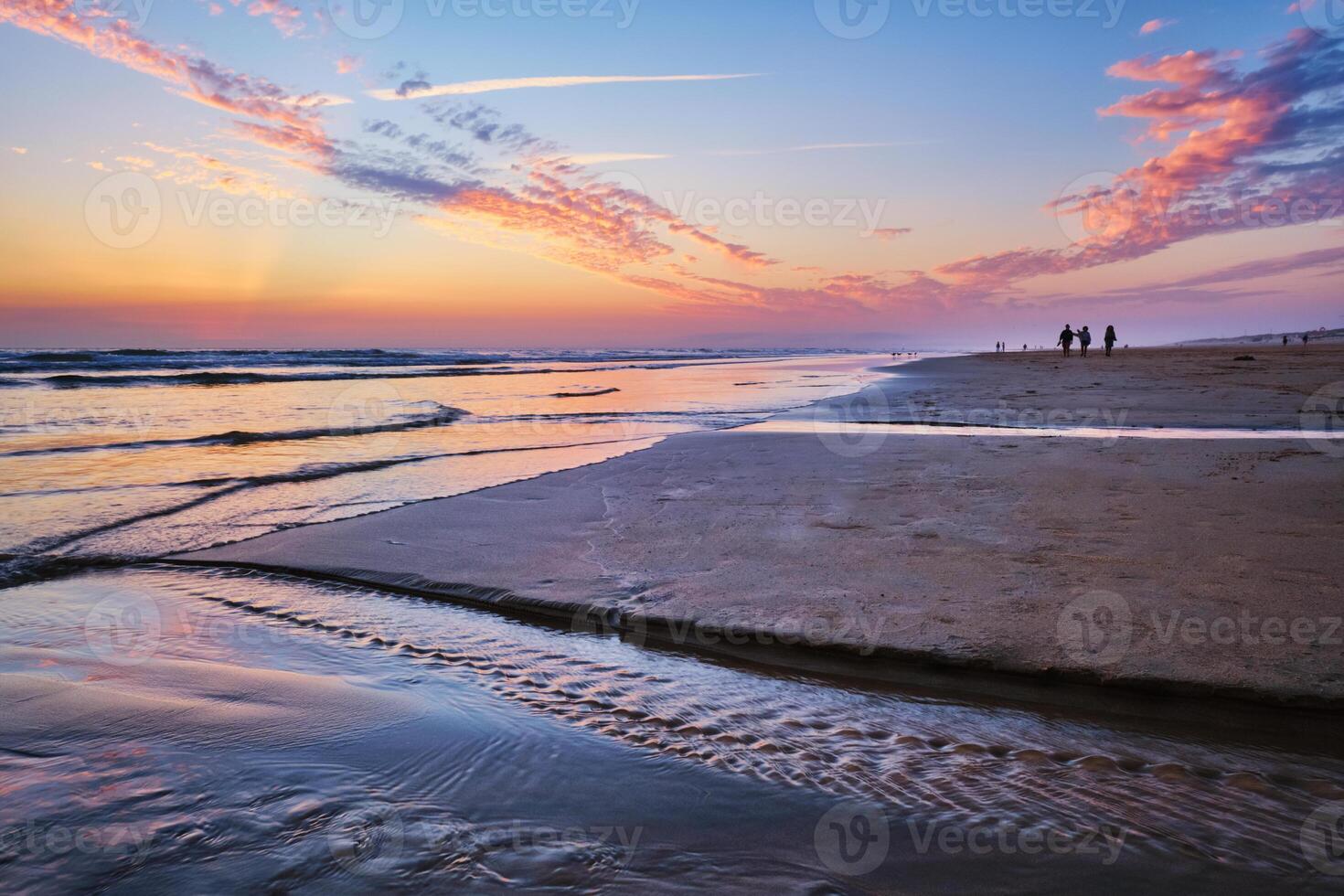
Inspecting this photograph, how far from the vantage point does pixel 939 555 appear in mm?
4480

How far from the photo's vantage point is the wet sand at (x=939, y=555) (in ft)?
10.5

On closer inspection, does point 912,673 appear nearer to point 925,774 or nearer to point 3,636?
point 925,774

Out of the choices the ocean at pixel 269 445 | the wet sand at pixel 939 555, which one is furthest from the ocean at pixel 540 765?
the ocean at pixel 269 445

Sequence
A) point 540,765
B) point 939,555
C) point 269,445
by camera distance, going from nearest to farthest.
Result: point 540,765
point 939,555
point 269,445

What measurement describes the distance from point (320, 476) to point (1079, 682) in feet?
27.8

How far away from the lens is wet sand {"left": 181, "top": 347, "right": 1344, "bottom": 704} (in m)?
3.19

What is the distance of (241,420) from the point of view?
49.3 feet

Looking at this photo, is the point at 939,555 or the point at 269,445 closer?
the point at 939,555

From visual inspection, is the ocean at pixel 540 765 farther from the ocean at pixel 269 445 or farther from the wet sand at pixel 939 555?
the ocean at pixel 269 445

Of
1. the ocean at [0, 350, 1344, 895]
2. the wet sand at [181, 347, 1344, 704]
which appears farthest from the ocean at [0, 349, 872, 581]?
the ocean at [0, 350, 1344, 895]

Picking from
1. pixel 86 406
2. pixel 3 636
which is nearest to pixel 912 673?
pixel 3 636

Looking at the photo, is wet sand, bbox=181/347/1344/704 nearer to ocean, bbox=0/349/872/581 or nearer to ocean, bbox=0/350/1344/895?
ocean, bbox=0/350/1344/895

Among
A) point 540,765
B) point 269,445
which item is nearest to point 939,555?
point 540,765

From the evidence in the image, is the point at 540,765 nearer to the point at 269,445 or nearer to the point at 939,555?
the point at 939,555
